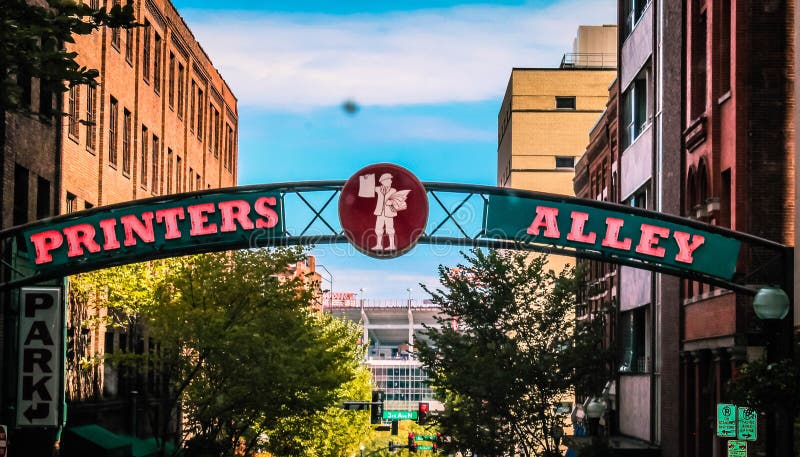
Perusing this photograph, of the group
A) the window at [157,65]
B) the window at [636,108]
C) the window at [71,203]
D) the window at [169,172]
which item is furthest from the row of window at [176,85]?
the window at [636,108]

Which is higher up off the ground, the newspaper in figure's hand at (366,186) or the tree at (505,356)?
the newspaper in figure's hand at (366,186)

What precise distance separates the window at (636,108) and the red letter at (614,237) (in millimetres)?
20153

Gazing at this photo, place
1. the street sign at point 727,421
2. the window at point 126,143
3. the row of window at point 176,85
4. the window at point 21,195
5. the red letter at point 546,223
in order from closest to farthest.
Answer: the street sign at point 727,421, the red letter at point 546,223, the window at point 21,195, the window at point 126,143, the row of window at point 176,85

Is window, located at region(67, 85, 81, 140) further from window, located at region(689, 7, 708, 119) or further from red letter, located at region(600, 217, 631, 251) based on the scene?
red letter, located at region(600, 217, 631, 251)

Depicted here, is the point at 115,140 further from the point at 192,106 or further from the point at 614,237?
the point at 614,237

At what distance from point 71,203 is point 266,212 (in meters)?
19.4

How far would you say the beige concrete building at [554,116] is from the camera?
108 meters

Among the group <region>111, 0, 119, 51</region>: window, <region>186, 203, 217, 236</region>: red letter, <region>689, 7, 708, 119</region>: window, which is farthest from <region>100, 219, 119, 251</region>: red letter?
<region>111, 0, 119, 51</region>: window

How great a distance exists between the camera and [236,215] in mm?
26062

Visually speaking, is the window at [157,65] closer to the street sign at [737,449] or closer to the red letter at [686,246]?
the red letter at [686,246]

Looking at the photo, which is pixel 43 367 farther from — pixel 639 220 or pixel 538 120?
pixel 538 120

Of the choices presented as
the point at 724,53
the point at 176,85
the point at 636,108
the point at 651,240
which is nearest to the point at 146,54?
the point at 176,85

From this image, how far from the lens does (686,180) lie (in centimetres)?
3594

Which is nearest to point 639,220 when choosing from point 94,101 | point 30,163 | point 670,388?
point 670,388
